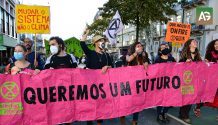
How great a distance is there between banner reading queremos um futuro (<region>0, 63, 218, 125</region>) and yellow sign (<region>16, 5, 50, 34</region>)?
10.4 ft

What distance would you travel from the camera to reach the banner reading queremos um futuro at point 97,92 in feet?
16.8

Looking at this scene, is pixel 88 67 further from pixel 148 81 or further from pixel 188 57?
pixel 188 57

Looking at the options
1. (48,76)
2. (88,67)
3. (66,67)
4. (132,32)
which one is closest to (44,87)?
(48,76)

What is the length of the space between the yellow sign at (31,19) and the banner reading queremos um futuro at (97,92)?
316cm

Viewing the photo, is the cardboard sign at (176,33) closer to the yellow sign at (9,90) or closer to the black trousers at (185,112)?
the black trousers at (185,112)

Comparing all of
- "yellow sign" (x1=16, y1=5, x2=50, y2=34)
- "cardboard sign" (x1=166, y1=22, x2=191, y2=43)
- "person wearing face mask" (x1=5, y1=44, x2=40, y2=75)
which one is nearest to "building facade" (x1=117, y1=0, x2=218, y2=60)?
"cardboard sign" (x1=166, y1=22, x2=191, y2=43)

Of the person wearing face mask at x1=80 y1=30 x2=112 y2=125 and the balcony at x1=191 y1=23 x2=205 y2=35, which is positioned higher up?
the balcony at x1=191 y1=23 x2=205 y2=35

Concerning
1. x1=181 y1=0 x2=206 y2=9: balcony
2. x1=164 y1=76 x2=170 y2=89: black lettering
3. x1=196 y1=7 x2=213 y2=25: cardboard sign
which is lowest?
x1=164 y1=76 x2=170 y2=89: black lettering

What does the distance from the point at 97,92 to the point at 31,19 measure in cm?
360

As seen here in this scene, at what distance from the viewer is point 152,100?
6.27 meters

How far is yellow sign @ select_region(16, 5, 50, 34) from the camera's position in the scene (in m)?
8.12

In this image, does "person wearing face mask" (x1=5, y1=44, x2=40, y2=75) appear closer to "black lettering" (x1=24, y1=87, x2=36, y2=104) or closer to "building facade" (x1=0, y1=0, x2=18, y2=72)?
"black lettering" (x1=24, y1=87, x2=36, y2=104)

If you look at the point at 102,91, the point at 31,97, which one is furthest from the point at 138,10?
the point at 31,97

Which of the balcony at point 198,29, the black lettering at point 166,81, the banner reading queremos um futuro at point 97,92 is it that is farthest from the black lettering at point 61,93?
the balcony at point 198,29
